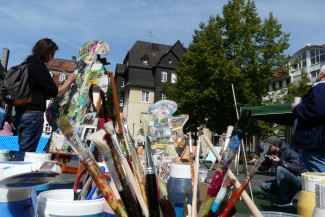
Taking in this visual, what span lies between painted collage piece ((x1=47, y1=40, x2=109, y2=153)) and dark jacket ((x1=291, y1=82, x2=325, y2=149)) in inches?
56.6

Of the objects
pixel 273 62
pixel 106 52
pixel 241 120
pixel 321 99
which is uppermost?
pixel 273 62

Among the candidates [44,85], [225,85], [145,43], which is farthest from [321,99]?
[145,43]

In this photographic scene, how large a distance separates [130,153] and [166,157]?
230cm

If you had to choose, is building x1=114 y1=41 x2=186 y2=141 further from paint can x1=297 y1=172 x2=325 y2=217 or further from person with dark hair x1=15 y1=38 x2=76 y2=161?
paint can x1=297 y1=172 x2=325 y2=217

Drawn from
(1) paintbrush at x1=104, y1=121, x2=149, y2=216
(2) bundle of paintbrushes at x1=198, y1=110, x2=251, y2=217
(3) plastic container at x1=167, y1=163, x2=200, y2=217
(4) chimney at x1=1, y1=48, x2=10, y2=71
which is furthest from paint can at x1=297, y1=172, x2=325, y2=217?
(4) chimney at x1=1, y1=48, x2=10, y2=71

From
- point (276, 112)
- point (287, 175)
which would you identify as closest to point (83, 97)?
point (287, 175)

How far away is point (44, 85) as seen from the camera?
2070 mm

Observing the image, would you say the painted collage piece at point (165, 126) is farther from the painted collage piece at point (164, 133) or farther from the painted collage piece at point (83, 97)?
the painted collage piece at point (83, 97)

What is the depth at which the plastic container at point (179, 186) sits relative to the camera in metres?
0.93

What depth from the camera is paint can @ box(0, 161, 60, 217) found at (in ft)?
1.83

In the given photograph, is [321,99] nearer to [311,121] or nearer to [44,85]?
[311,121]

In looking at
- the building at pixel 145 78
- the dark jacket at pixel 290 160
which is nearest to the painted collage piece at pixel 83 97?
the dark jacket at pixel 290 160

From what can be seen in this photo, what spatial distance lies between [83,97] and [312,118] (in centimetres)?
167

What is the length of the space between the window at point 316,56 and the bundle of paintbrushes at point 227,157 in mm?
34416
